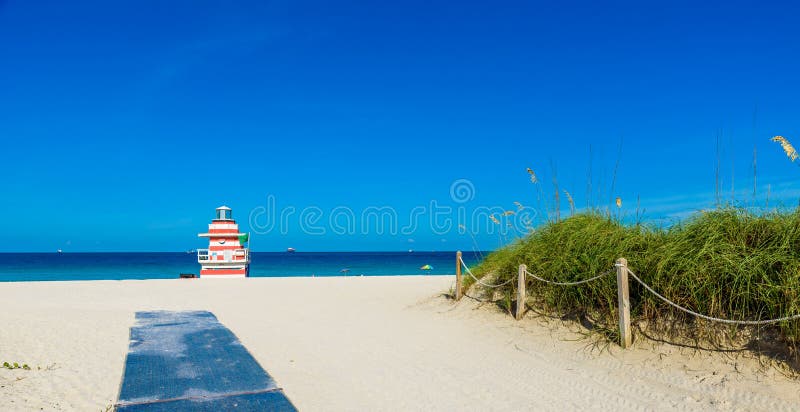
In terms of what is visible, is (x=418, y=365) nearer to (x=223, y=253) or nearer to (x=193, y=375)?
(x=193, y=375)

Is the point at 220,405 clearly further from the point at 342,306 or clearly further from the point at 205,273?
the point at 205,273

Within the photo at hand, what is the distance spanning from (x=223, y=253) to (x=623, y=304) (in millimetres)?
22021

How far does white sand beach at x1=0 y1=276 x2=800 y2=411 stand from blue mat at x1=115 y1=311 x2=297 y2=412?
0.17 meters

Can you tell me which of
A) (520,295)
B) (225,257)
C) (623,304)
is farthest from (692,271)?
(225,257)

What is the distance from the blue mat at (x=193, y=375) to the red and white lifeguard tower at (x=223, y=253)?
17043 mm

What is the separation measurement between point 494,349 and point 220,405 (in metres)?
3.57

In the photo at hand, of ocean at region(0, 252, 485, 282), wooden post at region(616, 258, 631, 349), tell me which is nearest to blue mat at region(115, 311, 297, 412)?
wooden post at region(616, 258, 631, 349)

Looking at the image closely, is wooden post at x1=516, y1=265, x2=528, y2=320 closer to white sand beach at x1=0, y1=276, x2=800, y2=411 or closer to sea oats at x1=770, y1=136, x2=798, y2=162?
white sand beach at x1=0, y1=276, x2=800, y2=411

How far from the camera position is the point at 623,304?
216 inches

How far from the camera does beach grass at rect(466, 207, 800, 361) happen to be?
491 cm

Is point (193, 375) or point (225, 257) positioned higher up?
point (225, 257)

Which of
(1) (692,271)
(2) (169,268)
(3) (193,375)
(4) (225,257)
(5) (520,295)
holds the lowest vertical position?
(2) (169,268)

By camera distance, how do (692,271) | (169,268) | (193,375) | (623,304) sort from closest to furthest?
(193,375) < (692,271) < (623,304) < (169,268)

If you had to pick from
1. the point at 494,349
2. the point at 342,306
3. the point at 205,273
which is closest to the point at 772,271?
the point at 494,349
